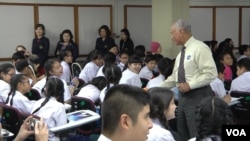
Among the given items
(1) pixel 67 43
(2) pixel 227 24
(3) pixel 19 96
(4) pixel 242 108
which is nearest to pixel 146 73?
(4) pixel 242 108

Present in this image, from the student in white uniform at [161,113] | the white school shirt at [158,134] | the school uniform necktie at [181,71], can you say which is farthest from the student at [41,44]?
the white school shirt at [158,134]

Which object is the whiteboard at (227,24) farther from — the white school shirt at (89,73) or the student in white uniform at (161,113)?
the student in white uniform at (161,113)

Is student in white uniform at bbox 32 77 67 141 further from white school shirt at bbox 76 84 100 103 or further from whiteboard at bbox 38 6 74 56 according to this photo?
whiteboard at bbox 38 6 74 56

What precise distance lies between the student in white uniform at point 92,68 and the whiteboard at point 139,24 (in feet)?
9.90

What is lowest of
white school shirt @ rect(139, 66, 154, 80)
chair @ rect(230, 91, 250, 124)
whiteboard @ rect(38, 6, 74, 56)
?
chair @ rect(230, 91, 250, 124)

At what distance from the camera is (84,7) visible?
9344 millimetres

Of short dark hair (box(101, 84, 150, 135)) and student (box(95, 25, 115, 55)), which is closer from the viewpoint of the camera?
short dark hair (box(101, 84, 150, 135))

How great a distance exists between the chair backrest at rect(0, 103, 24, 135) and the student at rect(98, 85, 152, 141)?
2.48 metres

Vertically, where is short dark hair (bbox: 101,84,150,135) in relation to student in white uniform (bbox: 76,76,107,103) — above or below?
above

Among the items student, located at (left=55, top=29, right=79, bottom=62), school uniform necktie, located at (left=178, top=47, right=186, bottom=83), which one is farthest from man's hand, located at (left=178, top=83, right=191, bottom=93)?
student, located at (left=55, top=29, right=79, bottom=62)

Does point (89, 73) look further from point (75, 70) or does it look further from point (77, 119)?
point (77, 119)

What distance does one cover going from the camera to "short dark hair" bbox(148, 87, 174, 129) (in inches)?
112

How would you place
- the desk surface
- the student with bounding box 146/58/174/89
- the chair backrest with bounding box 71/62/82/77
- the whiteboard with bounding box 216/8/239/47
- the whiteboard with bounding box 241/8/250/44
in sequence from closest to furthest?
the desk surface
the student with bounding box 146/58/174/89
the chair backrest with bounding box 71/62/82/77
the whiteboard with bounding box 216/8/239/47
the whiteboard with bounding box 241/8/250/44

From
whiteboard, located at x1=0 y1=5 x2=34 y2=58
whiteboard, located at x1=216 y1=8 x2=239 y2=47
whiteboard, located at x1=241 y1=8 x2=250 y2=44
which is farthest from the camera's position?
whiteboard, located at x1=241 y1=8 x2=250 y2=44
